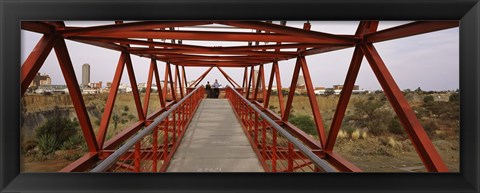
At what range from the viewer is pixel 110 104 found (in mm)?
5242

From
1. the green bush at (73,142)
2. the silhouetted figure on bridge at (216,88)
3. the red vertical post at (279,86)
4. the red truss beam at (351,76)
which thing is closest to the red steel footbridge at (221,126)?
the red truss beam at (351,76)

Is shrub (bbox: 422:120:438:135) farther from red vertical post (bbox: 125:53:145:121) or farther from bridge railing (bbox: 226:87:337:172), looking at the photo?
red vertical post (bbox: 125:53:145:121)

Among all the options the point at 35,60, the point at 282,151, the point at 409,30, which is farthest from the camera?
the point at 282,151

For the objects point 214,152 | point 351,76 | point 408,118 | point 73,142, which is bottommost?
point 214,152

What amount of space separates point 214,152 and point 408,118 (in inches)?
150

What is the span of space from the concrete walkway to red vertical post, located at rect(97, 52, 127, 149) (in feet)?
4.31

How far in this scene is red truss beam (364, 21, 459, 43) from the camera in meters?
2.08

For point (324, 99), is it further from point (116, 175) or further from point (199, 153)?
point (116, 175)

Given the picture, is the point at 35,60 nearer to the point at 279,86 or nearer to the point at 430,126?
the point at 430,126

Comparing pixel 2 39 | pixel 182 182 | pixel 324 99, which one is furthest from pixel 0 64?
pixel 324 99

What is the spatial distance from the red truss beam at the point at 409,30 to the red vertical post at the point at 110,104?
4505 millimetres

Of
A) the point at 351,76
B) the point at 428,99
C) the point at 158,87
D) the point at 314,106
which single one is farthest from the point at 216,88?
the point at 428,99

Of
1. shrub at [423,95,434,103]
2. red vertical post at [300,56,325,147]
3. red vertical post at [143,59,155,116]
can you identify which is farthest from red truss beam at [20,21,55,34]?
red vertical post at [143,59,155,116]
